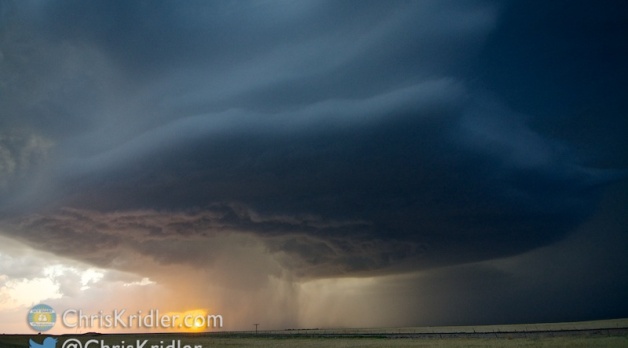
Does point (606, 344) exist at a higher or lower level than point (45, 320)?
lower

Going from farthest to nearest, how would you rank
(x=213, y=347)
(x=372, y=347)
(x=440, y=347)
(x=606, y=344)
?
1. (x=213, y=347)
2. (x=372, y=347)
3. (x=440, y=347)
4. (x=606, y=344)

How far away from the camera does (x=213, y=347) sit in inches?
4375

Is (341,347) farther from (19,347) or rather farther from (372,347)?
(19,347)

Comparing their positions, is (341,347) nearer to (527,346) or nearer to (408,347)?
(408,347)

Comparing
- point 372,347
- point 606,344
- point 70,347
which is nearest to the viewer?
point 606,344

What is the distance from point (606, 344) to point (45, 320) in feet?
284

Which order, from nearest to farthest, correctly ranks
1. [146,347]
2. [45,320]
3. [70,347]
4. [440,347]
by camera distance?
[45,320], [70,347], [440,347], [146,347]

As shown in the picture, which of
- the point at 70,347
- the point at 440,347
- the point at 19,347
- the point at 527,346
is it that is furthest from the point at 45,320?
the point at 527,346

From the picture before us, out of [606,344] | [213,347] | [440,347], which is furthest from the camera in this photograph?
[213,347]

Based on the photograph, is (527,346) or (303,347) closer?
(527,346)

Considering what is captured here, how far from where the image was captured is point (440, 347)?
89250 mm

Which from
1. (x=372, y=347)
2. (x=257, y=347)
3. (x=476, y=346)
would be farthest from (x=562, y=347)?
(x=257, y=347)

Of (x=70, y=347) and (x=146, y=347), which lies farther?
(x=146, y=347)

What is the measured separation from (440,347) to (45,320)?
65864mm
